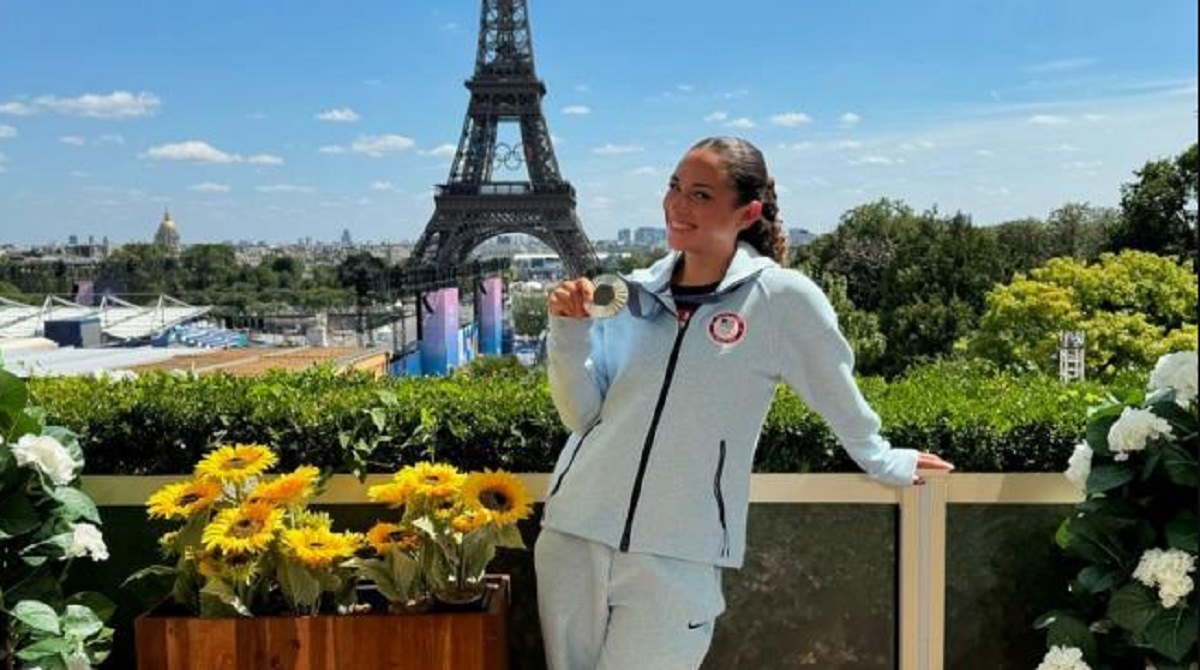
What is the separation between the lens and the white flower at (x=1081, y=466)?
210cm

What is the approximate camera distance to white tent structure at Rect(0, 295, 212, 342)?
33.2m

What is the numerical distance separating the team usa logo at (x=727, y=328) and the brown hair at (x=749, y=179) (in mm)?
182

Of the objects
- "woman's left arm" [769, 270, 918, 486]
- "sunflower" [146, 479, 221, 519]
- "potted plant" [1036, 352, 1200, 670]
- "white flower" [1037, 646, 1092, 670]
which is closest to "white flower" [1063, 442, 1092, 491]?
"potted plant" [1036, 352, 1200, 670]

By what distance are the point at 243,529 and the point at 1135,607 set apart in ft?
5.19

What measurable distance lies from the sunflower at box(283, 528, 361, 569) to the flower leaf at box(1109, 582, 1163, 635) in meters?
1.38

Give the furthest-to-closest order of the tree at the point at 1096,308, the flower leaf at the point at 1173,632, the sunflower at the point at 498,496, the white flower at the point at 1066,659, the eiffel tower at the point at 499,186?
the eiffel tower at the point at 499,186 < the tree at the point at 1096,308 < the white flower at the point at 1066,659 < the sunflower at the point at 498,496 < the flower leaf at the point at 1173,632

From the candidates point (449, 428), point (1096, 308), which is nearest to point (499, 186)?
point (1096, 308)

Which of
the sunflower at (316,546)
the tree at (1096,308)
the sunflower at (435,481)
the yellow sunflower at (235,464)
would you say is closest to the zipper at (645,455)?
the sunflower at (435,481)

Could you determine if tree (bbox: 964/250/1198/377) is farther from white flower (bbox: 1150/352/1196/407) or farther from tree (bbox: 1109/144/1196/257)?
white flower (bbox: 1150/352/1196/407)

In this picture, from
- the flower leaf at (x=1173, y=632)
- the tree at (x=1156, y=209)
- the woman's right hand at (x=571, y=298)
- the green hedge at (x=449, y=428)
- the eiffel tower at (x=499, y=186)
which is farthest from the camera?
the eiffel tower at (x=499, y=186)

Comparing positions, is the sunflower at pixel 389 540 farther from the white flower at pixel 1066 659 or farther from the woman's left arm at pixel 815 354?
the white flower at pixel 1066 659

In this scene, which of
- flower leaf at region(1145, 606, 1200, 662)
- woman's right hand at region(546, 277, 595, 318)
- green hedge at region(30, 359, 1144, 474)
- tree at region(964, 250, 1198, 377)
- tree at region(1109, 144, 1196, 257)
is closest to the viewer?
woman's right hand at region(546, 277, 595, 318)

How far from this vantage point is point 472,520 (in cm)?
199

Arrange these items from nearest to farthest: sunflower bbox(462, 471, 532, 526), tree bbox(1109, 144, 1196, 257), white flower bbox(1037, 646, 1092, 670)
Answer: sunflower bbox(462, 471, 532, 526) → white flower bbox(1037, 646, 1092, 670) → tree bbox(1109, 144, 1196, 257)
